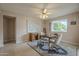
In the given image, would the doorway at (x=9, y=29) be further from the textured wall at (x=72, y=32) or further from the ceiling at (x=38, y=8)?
the textured wall at (x=72, y=32)

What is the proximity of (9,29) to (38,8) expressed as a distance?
1.00 metres

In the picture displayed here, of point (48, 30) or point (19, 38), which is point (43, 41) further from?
point (19, 38)

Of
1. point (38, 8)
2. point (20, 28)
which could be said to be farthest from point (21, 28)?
point (38, 8)

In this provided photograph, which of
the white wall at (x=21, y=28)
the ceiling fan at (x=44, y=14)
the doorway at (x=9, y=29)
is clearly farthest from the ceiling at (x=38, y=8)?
the doorway at (x=9, y=29)

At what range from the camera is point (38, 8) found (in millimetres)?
2510

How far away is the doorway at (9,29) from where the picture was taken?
105 inches

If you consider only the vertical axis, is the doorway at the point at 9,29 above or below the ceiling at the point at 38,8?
below

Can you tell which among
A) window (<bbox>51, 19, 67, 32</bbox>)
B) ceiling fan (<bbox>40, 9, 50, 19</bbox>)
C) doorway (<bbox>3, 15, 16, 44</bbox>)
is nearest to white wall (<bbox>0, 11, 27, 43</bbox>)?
doorway (<bbox>3, 15, 16, 44</bbox>)

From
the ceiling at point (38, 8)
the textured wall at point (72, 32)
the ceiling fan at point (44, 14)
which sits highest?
the ceiling at point (38, 8)

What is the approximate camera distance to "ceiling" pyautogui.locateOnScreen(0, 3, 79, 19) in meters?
2.29

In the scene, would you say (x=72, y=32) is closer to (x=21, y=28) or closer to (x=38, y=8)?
(x=38, y=8)

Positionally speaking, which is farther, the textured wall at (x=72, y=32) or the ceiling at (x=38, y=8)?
the textured wall at (x=72, y=32)

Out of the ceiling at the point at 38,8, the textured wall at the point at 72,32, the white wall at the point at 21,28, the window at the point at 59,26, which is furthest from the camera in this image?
the white wall at the point at 21,28

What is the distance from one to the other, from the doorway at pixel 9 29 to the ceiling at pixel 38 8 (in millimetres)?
310
